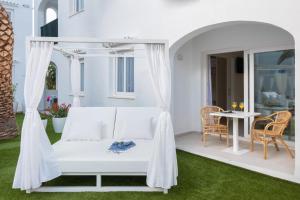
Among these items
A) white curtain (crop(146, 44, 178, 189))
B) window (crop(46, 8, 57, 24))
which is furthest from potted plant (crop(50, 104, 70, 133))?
window (crop(46, 8, 57, 24))

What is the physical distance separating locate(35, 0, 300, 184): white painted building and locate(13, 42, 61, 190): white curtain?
2474 millimetres

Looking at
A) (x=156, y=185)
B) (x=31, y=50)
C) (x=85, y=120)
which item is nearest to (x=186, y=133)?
(x=85, y=120)

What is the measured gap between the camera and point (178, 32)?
6023mm

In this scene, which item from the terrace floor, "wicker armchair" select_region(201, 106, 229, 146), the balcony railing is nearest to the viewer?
the terrace floor

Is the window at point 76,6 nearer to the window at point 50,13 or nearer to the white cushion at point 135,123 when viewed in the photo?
the window at point 50,13

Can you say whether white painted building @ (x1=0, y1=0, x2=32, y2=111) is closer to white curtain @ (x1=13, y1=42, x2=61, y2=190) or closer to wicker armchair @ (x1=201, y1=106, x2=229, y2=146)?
wicker armchair @ (x1=201, y1=106, x2=229, y2=146)

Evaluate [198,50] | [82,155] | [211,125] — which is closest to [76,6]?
[198,50]

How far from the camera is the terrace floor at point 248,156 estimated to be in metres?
4.42

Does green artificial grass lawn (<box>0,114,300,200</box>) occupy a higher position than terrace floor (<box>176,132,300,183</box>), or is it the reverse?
terrace floor (<box>176,132,300,183</box>)

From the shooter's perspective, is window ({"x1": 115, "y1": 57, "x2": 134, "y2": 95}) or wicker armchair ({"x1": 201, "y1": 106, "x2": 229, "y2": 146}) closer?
wicker armchair ({"x1": 201, "y1": 106, "x2": 229, "y2": 146})

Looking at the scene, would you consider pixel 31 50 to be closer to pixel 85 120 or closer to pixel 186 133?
pixel 85 120

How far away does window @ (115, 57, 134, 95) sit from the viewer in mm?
8125

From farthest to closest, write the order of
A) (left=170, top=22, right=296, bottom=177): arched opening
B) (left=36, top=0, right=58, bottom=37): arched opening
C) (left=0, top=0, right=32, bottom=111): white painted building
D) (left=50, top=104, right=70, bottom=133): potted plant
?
(left=0, top=0, right=32, bottom=111): white painted building → (left=36, top=0, right=58, bottom=37): arched opening → (left=50, top=104, right=70, bottom=133): potted plant → (left=170, top=22, right=296, bottom=177): arched opening

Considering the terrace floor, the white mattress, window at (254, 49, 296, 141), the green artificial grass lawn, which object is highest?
window at (254, 49, 296, 141)
